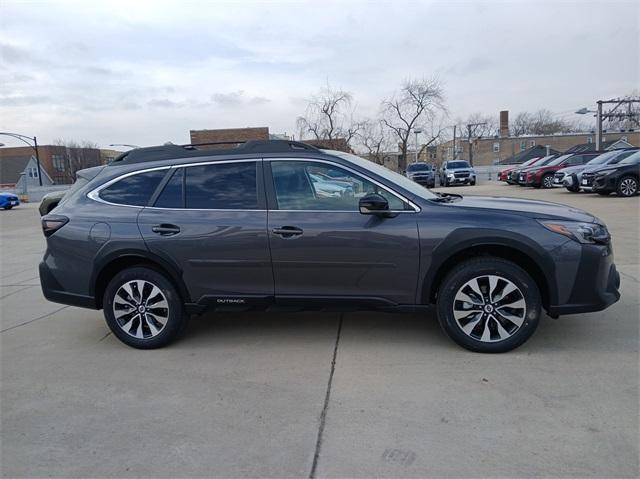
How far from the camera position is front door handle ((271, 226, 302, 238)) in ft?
12.8

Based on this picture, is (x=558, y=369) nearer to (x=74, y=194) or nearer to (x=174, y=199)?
(x=174, y=199)

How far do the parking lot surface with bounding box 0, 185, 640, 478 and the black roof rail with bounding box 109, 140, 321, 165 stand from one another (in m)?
1.75

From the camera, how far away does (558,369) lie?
3.51 m

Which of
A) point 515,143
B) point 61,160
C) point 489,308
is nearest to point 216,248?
point 489,308

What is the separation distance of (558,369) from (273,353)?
2.27 m

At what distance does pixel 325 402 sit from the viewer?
318cm

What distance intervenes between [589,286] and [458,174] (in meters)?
28.2

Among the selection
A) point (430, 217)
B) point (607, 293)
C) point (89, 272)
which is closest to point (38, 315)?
point (89, 272)

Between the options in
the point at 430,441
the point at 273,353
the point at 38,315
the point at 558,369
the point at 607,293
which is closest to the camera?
the point at 430,441

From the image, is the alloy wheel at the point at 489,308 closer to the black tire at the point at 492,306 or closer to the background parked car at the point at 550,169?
the black tire at the point at 492,306

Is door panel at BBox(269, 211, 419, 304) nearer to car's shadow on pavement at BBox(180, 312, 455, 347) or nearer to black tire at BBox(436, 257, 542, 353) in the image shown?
black tire at BBox(436, 257, 542, 353)

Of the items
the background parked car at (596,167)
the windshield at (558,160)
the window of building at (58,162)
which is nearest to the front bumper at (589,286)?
the background parked car at (596,167)

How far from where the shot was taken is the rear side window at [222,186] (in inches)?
161

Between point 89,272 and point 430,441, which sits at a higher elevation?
point 89,272
